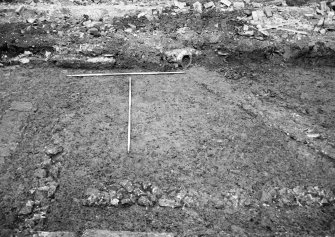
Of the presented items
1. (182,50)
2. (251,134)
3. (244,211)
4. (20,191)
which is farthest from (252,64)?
(20,191)

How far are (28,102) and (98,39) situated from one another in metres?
1.65

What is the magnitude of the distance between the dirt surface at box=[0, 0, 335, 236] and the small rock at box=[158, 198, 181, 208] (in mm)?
12

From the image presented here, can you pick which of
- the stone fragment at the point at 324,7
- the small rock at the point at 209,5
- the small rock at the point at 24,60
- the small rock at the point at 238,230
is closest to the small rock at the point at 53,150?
the small rock at the point at 24,60

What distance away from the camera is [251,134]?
13.9ft

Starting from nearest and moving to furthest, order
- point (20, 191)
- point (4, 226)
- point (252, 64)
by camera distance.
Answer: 1. point (4, 226)
2. point (20, 191)
3. point (252, 64)

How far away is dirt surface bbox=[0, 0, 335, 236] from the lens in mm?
3458

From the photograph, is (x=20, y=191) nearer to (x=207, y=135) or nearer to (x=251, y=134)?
(x=207, y=135)

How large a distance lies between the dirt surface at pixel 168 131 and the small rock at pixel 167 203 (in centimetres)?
1

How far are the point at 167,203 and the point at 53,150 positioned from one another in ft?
5.34

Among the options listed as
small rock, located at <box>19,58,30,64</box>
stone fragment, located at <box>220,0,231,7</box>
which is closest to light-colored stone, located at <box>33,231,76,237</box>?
small rock, located at <box>19,58,30,64</box>

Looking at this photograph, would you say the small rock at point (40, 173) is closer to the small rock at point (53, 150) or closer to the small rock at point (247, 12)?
the small rock at point (53, 150)

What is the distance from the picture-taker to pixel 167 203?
3531mm

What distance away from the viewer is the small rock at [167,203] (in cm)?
351

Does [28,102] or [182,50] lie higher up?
[182,50]
